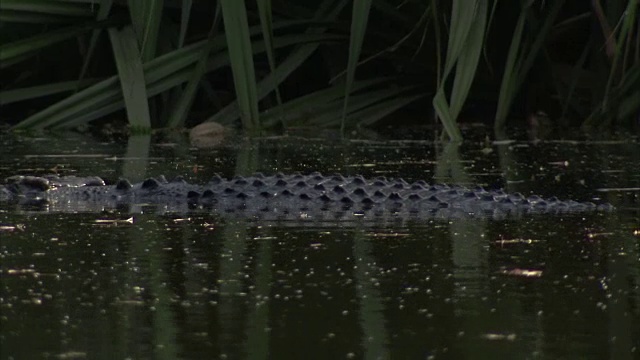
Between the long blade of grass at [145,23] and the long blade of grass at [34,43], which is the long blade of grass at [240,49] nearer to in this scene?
the long blade of grass at [145,23]

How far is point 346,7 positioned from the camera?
10.3 m

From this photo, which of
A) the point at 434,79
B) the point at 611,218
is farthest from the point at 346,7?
the point at 611,218

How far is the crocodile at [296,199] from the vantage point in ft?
19.1

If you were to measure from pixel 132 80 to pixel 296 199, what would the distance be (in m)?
3.20

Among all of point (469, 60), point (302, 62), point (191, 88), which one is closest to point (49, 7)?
point (191, 88)

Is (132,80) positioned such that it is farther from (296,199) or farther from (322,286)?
(322,286)

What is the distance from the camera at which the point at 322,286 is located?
409 centimetres

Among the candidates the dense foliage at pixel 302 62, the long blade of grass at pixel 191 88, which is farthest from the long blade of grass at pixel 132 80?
the long blade of grass at pixel 191 88

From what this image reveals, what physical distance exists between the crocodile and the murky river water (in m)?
0.19

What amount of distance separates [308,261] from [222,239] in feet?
1.86

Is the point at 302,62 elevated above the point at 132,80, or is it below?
above

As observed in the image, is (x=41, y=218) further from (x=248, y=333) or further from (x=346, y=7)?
(x=346, y=7)

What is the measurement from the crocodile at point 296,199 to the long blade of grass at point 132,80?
2.76m

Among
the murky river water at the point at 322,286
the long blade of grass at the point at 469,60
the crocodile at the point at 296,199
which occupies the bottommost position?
the murky river water at the point at 322,286
